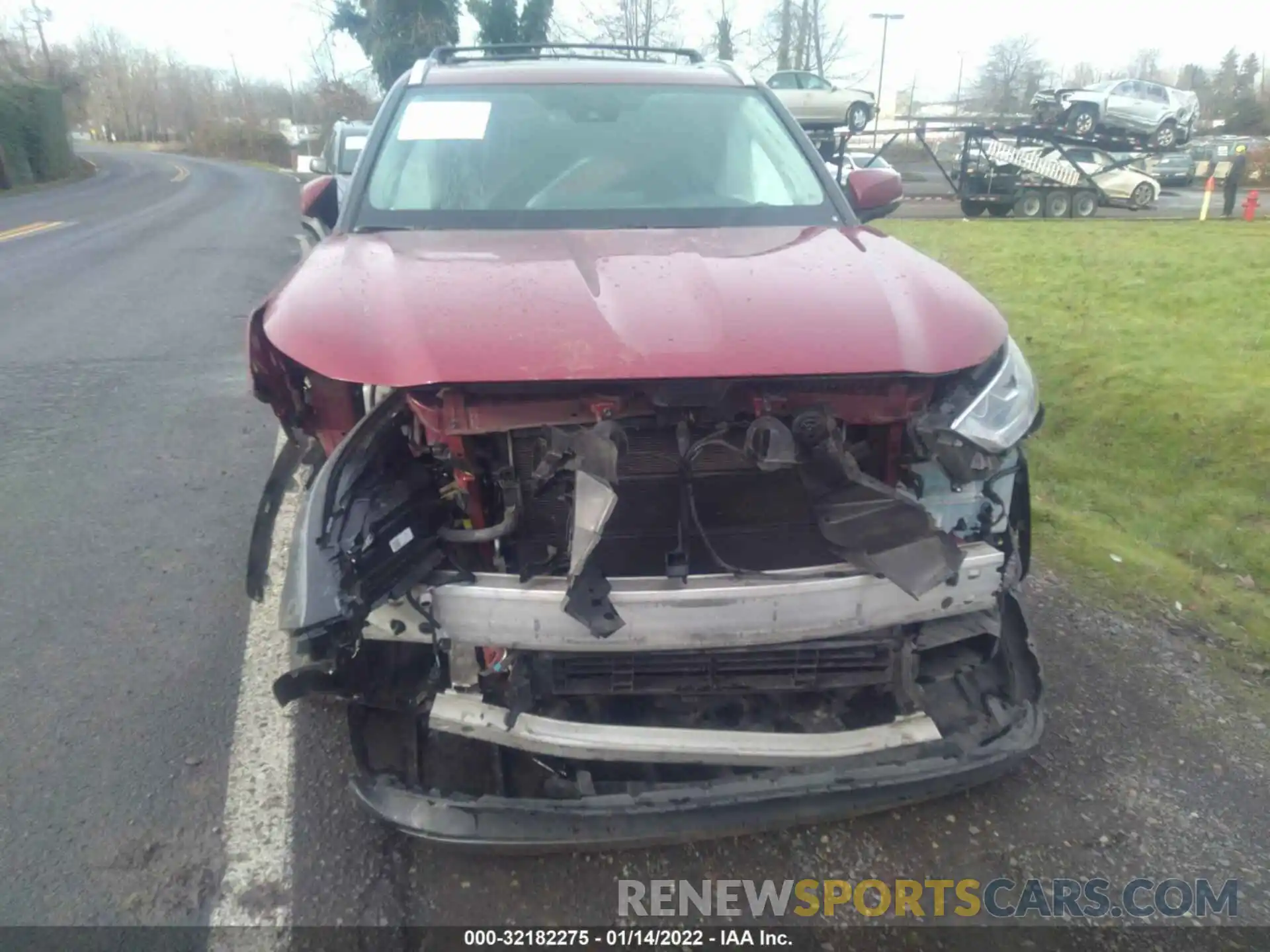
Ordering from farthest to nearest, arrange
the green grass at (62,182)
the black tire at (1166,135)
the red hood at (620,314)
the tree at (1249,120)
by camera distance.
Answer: the tree at (1249,120), the green grass at (62,182), the black tire at (1166,135), the red hood at (620,314)

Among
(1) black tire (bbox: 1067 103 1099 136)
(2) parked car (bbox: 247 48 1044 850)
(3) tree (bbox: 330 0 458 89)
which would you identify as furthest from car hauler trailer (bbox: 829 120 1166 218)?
(2) parked car (bbox: 247 48 1044 850)

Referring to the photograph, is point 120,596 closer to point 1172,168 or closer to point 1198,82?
point 1172,168

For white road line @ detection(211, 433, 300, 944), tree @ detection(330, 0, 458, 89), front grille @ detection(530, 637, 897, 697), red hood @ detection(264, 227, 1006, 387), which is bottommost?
white road line @ detection(211, 433, 300, 944)

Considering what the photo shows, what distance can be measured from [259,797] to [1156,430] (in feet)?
16.6

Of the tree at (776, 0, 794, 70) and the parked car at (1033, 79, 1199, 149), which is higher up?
the tree at (776, 0, 794, 70)

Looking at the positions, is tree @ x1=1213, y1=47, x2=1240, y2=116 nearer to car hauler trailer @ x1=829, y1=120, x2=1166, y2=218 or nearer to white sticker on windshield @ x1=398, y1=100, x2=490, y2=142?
car hauler trailer @ x1=829, y1=120, x2=1166, y2=218

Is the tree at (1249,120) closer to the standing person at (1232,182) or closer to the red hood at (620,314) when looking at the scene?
the standing person at (1232,182)

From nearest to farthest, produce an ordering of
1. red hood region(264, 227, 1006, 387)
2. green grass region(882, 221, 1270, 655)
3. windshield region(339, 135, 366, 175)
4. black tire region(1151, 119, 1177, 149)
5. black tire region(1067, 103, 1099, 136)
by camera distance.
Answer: red hood region(264, 227, 1006, 387)
green grass region(882, 221, 1270, 655)
windshield region(339, 135, 366, 175)
black tire region(1067, 103, 1099, 136)
black tire region(1151, 119, 1177, 149)

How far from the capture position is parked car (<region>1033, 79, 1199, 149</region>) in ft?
80.7

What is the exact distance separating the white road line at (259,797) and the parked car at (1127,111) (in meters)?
26.2

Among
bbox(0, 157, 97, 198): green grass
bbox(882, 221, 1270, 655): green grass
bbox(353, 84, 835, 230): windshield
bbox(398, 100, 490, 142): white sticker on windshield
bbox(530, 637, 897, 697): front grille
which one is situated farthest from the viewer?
bbox(0, 157, 97, 198): green grass

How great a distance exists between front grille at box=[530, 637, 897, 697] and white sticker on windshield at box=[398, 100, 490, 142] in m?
2.23

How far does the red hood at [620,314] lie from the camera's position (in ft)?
7.11

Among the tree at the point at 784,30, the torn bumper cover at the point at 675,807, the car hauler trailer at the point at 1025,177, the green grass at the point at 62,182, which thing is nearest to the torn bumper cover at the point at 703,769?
the torn bumper cover at the point at 675,807
